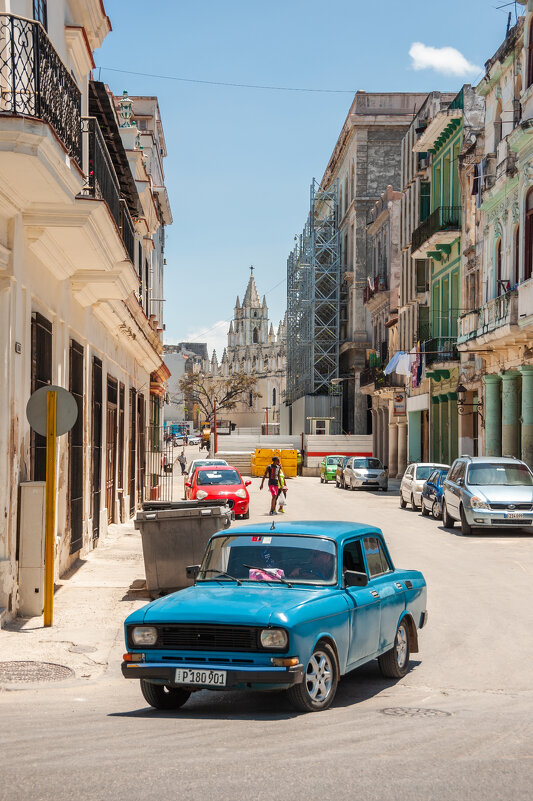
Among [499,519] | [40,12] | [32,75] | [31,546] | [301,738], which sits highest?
[40,12]

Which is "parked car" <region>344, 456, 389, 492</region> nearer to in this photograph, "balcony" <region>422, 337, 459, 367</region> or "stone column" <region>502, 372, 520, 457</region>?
"balcony" <region>422, 337, 459, 367</region>

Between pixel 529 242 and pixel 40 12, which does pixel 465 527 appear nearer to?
pixel 529 242

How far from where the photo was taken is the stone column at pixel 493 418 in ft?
123

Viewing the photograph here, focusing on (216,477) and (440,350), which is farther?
(440,350)

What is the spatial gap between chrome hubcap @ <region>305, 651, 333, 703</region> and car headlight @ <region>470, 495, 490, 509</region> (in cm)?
1589

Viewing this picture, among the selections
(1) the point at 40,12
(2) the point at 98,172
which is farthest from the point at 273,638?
(2) the point at 98,172

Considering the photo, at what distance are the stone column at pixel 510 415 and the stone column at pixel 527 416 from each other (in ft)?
7.33

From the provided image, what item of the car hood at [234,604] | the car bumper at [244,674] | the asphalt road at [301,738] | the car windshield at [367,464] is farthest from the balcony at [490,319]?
the car bumper at [244,674]

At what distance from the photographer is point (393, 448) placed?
199 ft

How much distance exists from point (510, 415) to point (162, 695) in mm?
28508

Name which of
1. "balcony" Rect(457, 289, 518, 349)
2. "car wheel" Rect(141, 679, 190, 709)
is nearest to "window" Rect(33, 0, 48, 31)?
"car wheel" Rect(141, 679, 190, 709)

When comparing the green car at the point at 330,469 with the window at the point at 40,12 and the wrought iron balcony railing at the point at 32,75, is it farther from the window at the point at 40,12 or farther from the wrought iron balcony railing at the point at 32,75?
the wrought iron balcony railing at the point at 32,75

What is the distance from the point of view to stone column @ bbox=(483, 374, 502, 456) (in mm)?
37344

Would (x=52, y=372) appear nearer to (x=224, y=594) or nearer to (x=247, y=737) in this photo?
(x=224, y=594)
